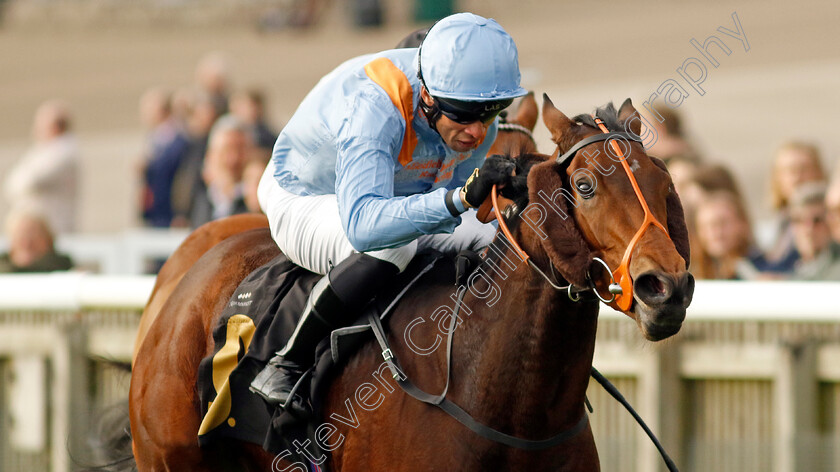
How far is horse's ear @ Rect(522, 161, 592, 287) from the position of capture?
110 inches

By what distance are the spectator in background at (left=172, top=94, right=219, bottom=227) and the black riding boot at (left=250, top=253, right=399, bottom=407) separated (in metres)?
4.63

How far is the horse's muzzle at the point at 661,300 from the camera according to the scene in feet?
8.37

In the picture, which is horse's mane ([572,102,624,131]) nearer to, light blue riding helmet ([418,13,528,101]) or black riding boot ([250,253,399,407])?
light blue riding helmet ([418,13,528,101])

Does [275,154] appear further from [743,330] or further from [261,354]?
[743,330]

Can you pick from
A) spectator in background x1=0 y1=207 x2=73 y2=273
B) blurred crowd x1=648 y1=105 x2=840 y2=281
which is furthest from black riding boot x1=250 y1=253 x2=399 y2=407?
spectator in background x1=0 y1=207 x2=73 y2=273

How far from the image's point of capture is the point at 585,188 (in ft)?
9.17

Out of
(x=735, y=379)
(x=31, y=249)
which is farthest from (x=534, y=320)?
(x=31, y=249)

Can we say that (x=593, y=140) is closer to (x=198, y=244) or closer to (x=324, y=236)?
(x=324, y=236)

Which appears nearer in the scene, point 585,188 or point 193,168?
point 585,188

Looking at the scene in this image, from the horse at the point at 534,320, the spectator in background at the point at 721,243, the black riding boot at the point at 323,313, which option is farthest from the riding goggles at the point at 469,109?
the spectator in background at the point at 721,243

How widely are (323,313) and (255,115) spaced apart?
518cm

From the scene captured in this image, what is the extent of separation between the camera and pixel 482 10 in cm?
2494

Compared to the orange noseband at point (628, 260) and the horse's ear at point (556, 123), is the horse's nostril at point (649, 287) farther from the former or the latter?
the horse's ear at point (556, 123)

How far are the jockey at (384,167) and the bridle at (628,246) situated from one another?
18 centimetres
